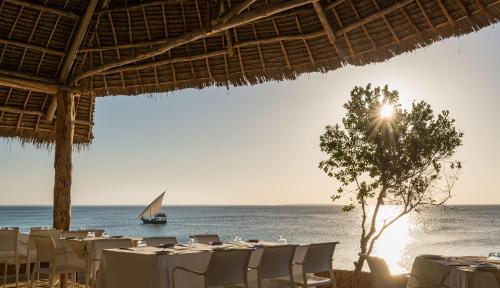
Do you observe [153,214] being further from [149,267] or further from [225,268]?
[225,268]

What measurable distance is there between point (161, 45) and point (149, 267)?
425 centimetres

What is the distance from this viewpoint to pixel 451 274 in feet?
13.6

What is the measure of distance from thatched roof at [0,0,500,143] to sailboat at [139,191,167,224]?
5249 cm

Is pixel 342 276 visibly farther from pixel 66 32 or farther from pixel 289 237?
pixel 289 237

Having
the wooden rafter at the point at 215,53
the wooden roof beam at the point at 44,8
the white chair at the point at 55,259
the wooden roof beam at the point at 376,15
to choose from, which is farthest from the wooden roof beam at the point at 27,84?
the wooden roof beam at the point at 376,15

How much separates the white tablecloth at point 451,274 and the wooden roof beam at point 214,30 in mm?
3266

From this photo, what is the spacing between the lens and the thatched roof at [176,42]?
296 inches

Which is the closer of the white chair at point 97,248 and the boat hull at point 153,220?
the white chair at point 97,248

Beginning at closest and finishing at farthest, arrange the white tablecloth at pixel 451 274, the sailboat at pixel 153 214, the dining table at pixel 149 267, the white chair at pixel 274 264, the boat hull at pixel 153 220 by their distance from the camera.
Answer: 1. the white tablecloth at pixel 451 274
2. the dining table at pixel 149 267
3. the white chair at pixel 274 264
4. the sailboat at pixel 153 214
5. the boat hull at pixel 153 220

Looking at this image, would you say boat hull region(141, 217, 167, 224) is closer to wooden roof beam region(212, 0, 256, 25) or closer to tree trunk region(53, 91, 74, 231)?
tree trunk region(53, 91, 74, 231)

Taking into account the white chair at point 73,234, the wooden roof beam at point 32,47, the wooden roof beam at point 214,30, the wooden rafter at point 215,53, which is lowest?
the white chair at point 73,234

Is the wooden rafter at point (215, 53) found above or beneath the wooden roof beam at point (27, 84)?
above

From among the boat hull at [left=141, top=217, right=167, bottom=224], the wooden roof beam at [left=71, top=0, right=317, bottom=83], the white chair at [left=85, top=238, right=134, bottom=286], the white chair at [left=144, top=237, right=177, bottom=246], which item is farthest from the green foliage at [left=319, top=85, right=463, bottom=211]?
the boat hull at [left=141, top=217, right=167, bottom=224]

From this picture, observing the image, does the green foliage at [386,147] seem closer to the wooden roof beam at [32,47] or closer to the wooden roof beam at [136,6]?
the wooden roof beam at [136,6]
